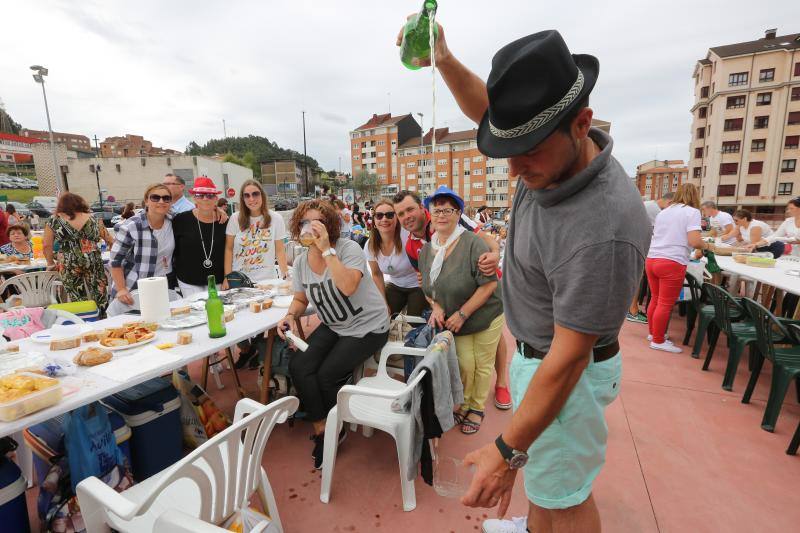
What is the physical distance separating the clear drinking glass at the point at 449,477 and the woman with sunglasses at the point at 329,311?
0.82 m

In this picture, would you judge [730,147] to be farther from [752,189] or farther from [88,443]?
[88,443]

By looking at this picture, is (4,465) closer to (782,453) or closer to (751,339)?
(782,453)

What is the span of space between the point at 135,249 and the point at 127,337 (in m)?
1.67

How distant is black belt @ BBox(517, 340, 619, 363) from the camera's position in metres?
1.25

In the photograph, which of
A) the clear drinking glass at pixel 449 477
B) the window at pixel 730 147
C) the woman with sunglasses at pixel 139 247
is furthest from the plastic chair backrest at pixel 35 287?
the window at pixel 730 147

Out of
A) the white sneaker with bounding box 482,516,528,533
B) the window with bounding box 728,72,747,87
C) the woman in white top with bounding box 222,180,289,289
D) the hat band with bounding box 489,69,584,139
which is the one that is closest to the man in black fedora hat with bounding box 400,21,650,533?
the hat band with bounding box 489,69,584,139

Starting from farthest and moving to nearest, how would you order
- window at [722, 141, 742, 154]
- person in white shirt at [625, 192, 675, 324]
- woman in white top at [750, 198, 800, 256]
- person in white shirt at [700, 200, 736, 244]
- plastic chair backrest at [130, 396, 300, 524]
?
window at [722, 141, 742, 154], person in white shirt at [700, 200, 736, 244], woman in white top at [750, 198, 800, 256], person in white shirt at [625, 192, 675, 324], plastic chair backrest at [130, 396, 300, 524]

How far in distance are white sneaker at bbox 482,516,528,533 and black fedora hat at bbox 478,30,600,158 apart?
201 centimetres

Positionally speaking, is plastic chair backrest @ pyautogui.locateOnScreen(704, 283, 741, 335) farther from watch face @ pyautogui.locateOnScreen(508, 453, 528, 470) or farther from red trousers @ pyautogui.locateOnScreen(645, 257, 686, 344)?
watch face @ pyautogui.locateOnScreen(508, 453, 528, 470)

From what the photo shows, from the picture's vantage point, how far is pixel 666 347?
4566 mm

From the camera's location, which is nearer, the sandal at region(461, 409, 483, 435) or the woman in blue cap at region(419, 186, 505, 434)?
the woman in blue cap at region(419, 186, 505, 434)

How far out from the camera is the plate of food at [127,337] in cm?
219

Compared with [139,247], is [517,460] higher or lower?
lower

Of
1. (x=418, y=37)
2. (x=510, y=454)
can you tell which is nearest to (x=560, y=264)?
(x=510, y=454)
